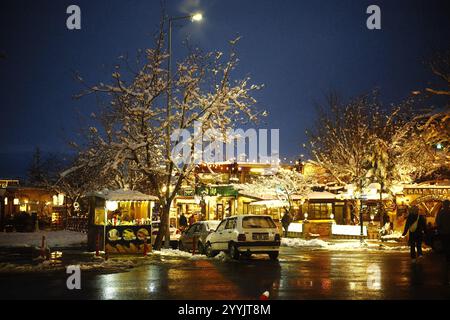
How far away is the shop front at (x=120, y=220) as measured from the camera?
21.2 metres

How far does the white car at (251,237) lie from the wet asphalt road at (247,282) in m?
0.89

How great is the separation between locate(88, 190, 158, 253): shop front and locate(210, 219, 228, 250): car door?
8.62ft

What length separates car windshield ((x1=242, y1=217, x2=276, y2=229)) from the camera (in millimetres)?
20141

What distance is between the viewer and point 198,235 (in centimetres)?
2428

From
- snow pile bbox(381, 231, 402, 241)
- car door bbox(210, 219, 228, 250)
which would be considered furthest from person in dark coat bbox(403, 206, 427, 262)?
snow pile bbox(381, 231, 402, 241)

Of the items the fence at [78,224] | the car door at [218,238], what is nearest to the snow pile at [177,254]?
the car door at [218,238]

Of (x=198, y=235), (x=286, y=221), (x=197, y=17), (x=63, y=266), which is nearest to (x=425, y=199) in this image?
(x=286, y=221)

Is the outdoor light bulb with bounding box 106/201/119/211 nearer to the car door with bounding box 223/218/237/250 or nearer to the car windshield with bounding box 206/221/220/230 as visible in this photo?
the car windshield with bounding box 206/221/220/230

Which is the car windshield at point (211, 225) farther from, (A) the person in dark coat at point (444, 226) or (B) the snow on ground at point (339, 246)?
(A) the person in dark coat at point (444, 226)

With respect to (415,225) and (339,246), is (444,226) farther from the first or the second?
(339,246)

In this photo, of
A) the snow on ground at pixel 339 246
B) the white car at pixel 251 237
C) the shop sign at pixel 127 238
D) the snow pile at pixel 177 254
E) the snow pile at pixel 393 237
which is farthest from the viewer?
the snow pile at pixel 393 237
